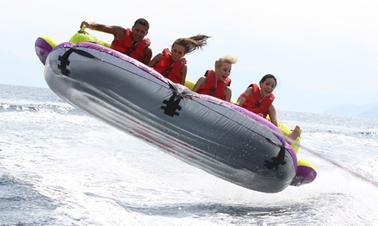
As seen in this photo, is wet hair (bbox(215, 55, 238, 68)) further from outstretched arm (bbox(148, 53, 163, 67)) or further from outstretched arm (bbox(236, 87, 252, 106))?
outstretched arm (bbox(148, 53, 163, 67))

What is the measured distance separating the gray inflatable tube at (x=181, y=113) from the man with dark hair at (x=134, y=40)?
3.15ft

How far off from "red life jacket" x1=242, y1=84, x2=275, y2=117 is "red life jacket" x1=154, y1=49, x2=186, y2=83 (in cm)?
79

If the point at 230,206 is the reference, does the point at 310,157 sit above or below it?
above

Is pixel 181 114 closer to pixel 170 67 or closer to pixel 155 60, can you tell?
pixel 170 67

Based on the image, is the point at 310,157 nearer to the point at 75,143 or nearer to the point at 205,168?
the point at 75,143

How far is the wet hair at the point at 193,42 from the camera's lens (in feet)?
19.1

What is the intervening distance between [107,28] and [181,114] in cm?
201

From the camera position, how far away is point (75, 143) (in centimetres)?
1034

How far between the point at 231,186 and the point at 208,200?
1367mm

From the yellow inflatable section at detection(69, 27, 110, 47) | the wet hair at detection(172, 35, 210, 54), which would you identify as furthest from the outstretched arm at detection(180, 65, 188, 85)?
the yellow inflatable section at detection(69, 27, 110, 47)

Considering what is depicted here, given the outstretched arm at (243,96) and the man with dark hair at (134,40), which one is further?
the man with dark hair at (134,40)

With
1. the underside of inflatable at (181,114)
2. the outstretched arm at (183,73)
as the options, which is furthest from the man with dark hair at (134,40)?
the underside of inflatable at (181,114)

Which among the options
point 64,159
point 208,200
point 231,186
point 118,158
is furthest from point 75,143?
point 208,200

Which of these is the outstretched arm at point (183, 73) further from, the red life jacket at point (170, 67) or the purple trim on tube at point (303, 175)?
the purple trim on tube at point (303, 175)
